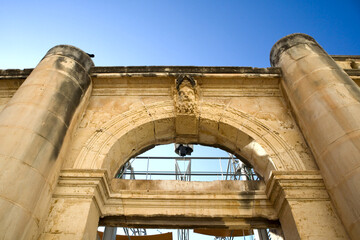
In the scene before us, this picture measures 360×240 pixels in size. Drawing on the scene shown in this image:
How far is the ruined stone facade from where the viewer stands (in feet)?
11.0

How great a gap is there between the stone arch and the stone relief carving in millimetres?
161

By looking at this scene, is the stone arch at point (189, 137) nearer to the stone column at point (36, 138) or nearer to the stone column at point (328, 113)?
the stone column at point (328, 113)

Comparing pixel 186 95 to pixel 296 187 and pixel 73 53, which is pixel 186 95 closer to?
pixel 73 53

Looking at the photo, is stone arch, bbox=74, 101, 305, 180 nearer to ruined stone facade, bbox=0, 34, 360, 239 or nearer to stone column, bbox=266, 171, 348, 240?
ruined stone facade, bbox=0, 34, 360, 239

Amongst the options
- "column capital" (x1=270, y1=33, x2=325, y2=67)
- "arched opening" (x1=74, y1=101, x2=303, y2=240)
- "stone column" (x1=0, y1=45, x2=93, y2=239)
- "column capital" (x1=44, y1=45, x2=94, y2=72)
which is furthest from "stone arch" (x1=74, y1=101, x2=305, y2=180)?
"column capital" (x1=270, y1=33, x2=325, y2=67)

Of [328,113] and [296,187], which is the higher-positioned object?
[328,113]

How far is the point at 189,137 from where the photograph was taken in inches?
212

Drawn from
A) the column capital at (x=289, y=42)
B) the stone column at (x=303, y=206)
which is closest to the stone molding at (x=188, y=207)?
the stone column at (x=303, y=206)

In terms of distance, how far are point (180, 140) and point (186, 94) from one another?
100 centimetres

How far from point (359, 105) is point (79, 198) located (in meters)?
4.34

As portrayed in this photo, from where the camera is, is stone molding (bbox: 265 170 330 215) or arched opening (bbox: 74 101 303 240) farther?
arched opening (bbox: 74 101 303 240)

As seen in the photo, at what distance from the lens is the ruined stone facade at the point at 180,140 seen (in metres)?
3.35

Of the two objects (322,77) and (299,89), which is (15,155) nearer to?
(299,89)

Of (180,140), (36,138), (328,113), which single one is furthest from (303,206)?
(36,138)
